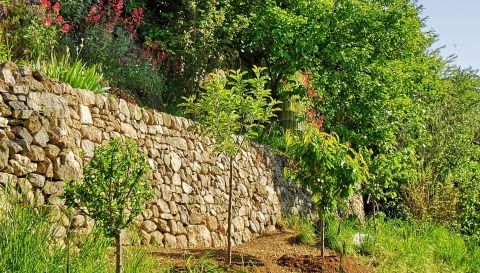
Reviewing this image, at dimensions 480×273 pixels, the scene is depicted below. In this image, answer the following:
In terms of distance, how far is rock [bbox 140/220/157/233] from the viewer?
8.10 metres

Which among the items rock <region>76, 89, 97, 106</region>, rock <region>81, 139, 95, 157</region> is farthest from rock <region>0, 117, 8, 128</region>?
rock <region>76, 89, 97, 106</region>

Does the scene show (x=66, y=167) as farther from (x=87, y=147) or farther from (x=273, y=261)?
(x=273, y=261)

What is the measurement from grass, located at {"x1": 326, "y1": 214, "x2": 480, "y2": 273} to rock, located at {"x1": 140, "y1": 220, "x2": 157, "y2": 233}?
3261 mm

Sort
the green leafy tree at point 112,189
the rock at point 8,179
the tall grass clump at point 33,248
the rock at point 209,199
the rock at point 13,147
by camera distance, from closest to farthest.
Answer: the tall grass clump at point 33,248, the green leafy tree at point 112,189, the rock at point 8,179, the rock at point 13,147, the rock at point 209,199

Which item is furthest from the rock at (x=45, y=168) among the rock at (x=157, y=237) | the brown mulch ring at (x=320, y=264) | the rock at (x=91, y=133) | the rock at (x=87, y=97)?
the brown mulch ring at (x=320, y=264)

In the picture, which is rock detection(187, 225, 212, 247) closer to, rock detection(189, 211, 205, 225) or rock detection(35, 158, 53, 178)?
rock detection(189, 211, 205, 225)

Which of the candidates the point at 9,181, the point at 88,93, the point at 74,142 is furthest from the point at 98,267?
the point at 88,93

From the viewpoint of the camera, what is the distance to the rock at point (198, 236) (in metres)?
9.10

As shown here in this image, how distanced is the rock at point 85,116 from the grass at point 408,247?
4.58 metres

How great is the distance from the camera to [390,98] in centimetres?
1456

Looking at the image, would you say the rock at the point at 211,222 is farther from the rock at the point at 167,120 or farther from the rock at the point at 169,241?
the rock at the point at 167,120

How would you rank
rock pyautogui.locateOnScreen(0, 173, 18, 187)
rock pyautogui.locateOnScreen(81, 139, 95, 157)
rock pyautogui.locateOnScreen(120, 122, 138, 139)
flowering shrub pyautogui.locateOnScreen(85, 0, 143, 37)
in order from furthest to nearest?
flowering shrub pyautogui.locateOnScreen(85, 0, 143, 37)
rock pyautogui.locateOnScreen(120, 122, 138, 139)
rock pyautogui.locateOnScreen(81, 139, 95, 157)
rock pyautogui.locateOnScreen(0, 173, 18, 187)

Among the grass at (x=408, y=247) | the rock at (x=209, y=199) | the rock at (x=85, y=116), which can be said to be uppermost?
the rock at (x=85, y=116)

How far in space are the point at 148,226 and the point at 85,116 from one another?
178 centimetres
